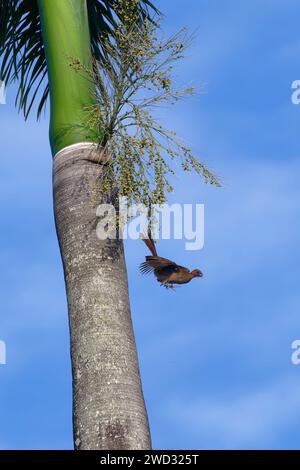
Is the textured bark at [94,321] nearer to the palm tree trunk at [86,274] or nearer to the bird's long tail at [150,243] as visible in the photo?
the palm tree trunk at [86,274]

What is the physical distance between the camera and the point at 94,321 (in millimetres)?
9242

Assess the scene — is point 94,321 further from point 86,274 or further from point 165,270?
point 165,270

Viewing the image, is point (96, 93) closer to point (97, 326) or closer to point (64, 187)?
point (64, 187)

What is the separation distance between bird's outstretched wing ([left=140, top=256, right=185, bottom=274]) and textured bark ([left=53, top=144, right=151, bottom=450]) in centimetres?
58

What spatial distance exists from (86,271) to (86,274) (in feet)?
0.11

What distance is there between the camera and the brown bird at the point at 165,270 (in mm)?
10359

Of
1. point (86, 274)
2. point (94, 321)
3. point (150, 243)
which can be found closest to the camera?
point (94, 321)

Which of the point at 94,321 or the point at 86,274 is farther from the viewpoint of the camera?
the point at 86,274

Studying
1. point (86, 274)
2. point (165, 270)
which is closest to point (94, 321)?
point (86, 274)

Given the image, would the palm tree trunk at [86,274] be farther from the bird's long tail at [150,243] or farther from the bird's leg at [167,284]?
the bird's leg at [167,284]

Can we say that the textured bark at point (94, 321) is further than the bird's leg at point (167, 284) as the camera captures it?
No

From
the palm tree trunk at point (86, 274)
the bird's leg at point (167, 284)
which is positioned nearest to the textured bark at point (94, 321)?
the palm tree trunk at point (86, 274)

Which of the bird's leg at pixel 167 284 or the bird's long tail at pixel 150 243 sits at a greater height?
the bird's long tail at pixel 150 243

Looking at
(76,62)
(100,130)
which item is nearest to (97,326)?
(100,130)
